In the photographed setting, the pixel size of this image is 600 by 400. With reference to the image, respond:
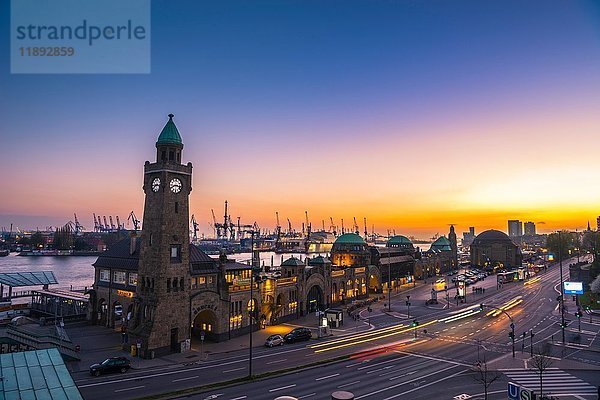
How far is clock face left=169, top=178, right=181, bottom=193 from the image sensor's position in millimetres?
63875

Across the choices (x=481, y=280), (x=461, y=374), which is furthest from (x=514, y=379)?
(x=481, y=280)

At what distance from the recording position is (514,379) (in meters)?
47.8

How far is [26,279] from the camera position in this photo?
86.1 meters

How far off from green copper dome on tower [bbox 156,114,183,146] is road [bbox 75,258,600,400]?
32134 millimetres

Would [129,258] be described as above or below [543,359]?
above

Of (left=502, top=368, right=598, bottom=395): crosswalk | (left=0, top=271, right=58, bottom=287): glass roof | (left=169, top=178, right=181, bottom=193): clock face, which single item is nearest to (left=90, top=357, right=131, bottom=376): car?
(left=169, top=178, right=181, bottom=193): clock face

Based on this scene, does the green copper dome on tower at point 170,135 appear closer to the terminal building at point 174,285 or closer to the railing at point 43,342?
the terminal building at point 174,285

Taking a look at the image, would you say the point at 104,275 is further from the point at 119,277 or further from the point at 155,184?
the point at 155,184

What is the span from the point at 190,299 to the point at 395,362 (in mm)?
31323

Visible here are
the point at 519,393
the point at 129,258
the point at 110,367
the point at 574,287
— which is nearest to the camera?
the point at 519,393

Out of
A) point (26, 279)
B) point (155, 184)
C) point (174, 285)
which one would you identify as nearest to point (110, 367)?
point (174, 285)

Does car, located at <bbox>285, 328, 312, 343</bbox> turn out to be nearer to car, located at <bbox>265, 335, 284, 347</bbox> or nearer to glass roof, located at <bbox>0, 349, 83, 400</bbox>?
car, located at <bbox>265, 335, 284, 347</bbox>

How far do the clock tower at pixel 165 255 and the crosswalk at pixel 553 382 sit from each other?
4431 centimetres

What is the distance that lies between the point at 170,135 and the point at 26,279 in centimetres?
4939
